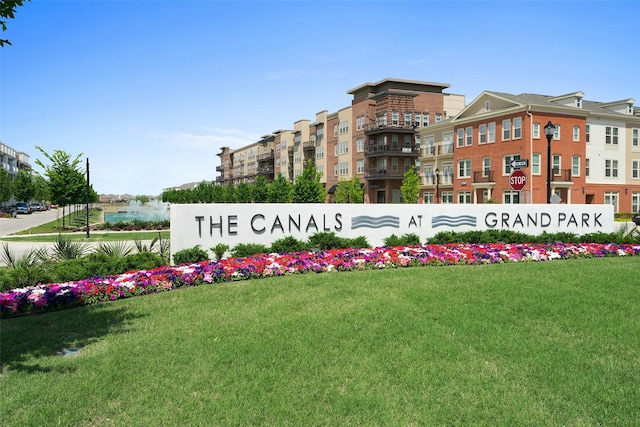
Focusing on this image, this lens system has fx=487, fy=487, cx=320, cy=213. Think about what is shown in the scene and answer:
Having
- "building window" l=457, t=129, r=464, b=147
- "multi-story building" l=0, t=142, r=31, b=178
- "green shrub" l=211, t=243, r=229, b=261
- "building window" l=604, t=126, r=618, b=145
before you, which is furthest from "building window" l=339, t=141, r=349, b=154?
"multi-story building" l=0, t=142, r=31, b=178

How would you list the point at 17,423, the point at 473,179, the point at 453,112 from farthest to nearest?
the point at 453,112
the point at 473,179
the point at 17,423

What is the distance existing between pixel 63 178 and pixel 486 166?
3612 cm

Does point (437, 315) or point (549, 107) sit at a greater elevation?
point (549, 107)

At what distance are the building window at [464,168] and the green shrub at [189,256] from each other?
40.1 m

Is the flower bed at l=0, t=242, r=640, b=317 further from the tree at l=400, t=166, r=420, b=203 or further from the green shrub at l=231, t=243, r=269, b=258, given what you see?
the tree at l=400, t=166, r=420, b=203

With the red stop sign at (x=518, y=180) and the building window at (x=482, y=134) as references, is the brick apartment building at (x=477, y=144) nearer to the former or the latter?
the building window at (x=482, y=134)

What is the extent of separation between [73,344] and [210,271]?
13.4ft

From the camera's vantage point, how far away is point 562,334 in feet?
22.2

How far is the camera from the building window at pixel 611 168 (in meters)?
46.4

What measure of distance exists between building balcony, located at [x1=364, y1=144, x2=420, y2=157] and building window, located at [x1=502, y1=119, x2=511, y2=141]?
15751 mm

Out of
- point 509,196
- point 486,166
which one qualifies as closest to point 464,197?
point 486,166

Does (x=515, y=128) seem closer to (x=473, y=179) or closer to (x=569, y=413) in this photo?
(x=473, y=179)

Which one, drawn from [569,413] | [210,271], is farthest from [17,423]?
[210,271]

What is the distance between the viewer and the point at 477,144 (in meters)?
47.0
